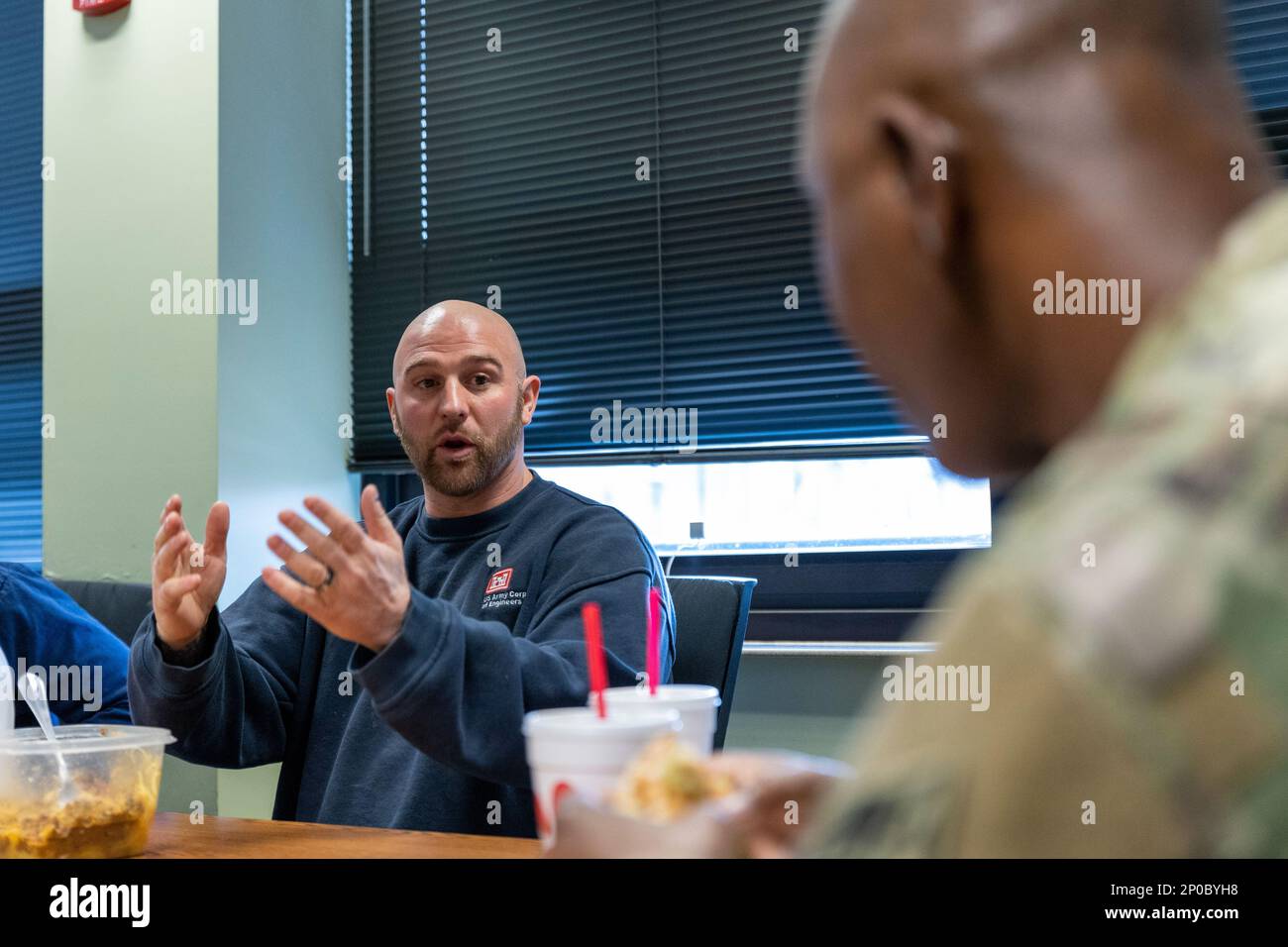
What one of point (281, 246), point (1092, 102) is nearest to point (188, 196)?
point (281, 246)

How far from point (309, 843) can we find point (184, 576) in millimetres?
445

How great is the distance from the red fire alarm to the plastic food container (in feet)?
7.43

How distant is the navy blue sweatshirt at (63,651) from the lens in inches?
70.0

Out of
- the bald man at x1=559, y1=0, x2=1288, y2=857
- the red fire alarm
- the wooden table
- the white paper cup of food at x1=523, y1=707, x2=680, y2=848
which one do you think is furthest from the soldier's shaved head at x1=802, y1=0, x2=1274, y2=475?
the red fire alarm

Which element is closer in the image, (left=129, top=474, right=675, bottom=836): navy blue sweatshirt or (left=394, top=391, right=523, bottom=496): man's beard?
(left=129, top=474, right=675, bottom=836): navy blue sweatshirt

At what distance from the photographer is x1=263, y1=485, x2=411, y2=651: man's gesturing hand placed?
1.12 metres

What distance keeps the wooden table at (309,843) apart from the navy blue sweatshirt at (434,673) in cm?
13

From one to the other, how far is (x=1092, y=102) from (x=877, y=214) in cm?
9

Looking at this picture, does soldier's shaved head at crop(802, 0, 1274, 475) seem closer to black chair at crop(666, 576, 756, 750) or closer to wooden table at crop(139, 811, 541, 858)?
wooden table at crop(139, 811, 541, 858)

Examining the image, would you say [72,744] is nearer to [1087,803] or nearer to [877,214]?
[877,214]

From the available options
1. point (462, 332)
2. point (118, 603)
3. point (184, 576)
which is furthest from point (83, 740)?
point (118, 603)

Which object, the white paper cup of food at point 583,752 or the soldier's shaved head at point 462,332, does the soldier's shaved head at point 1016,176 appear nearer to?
the white paper cup of food at point 583,752

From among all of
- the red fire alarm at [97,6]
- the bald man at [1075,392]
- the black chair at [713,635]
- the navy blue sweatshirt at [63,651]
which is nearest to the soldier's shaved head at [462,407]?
the black chair at [713,635]
